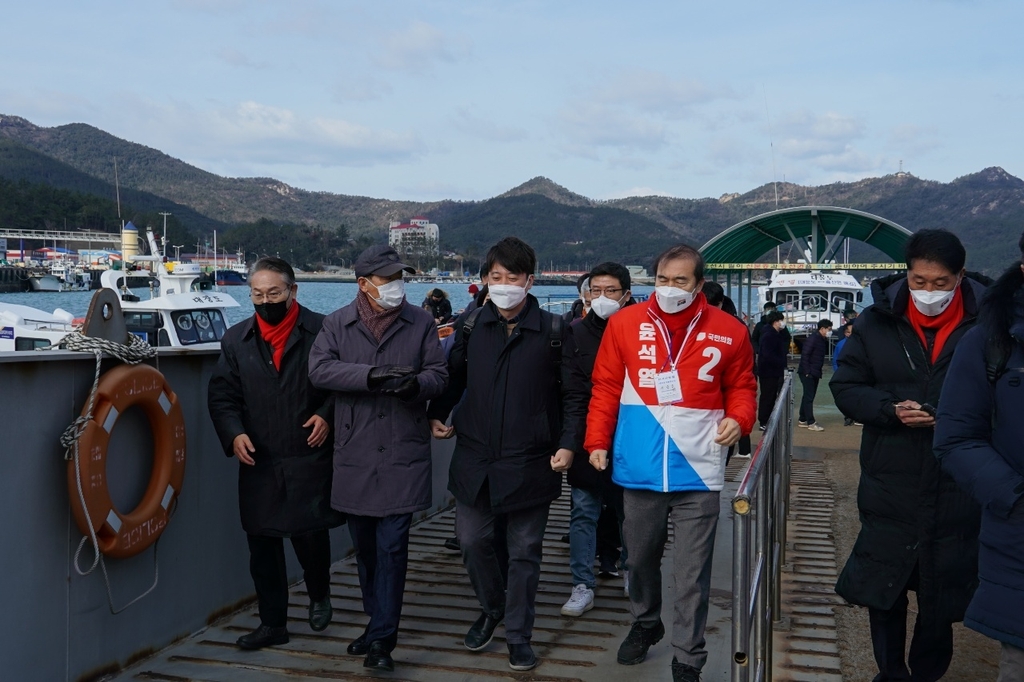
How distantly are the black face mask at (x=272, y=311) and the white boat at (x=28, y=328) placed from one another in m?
10.7

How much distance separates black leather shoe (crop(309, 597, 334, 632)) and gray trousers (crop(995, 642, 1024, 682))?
3377mm

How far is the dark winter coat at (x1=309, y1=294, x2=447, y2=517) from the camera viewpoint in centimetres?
472

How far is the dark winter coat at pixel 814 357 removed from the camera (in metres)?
15.8

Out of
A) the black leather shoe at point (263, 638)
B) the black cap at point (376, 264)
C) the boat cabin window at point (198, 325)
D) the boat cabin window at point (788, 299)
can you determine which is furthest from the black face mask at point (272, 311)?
the boat cabin window at point (788, 299)

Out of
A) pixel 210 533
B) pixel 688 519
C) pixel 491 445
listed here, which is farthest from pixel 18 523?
pixel 688 519

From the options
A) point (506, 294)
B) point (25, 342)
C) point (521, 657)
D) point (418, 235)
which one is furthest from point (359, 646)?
point (418, 235)

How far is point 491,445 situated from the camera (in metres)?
4.79

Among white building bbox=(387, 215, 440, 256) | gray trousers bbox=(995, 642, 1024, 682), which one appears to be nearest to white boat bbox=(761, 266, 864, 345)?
gray trousers bbox=(995, 642, 1024, 682)

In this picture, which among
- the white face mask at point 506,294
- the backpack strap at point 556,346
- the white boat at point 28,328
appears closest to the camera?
the white face mask at point 506,294

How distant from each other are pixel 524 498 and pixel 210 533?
5.96 ft

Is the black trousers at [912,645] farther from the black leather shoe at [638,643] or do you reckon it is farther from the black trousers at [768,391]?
the black trousers at [768,391]

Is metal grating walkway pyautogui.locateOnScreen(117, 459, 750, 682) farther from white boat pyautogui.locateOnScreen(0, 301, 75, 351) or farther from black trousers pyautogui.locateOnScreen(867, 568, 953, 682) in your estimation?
white boat pyautogui.locateOnScreen(0, 301, 75, 351)

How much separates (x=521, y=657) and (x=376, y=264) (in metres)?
1.99

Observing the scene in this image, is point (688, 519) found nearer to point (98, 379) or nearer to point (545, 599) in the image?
point (545, 599)
